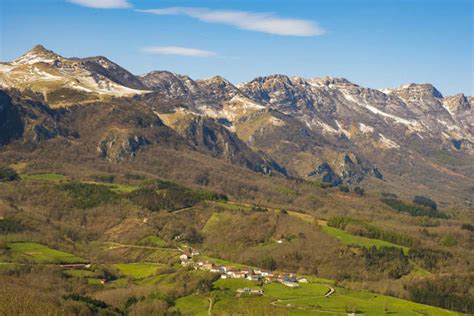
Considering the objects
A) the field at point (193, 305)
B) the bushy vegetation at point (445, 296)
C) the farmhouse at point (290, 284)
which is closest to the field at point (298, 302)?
the field at point (193, 305)

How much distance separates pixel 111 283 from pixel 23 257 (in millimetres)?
25326

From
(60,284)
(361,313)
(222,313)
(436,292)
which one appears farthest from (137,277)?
(436,292)

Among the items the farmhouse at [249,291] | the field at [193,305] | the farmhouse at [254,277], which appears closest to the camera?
the field at [193,305]

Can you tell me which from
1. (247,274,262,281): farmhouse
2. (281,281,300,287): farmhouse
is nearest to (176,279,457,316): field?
(281,281,300,287): farmhouse

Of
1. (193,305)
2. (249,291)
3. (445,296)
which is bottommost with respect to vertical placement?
(193,305)

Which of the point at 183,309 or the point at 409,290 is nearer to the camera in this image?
the point at 183,309

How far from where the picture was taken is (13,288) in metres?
154

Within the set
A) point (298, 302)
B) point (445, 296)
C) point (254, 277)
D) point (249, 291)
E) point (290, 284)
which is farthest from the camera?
point (254, 277)

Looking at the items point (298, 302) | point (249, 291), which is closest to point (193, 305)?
point (249, 291)

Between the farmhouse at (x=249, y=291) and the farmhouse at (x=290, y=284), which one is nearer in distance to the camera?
the farmhouse at (x=249, y=291)

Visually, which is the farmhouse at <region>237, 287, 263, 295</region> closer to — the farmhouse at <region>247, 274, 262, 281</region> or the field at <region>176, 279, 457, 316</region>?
the field at <region>176, 279, 457, 316</region>

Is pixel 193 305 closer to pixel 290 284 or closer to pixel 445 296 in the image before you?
pixel 290 284

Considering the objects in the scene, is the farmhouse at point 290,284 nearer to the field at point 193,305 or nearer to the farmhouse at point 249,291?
the farmhouse at point 249,291

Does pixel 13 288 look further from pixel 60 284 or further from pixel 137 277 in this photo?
pixel 137 277
